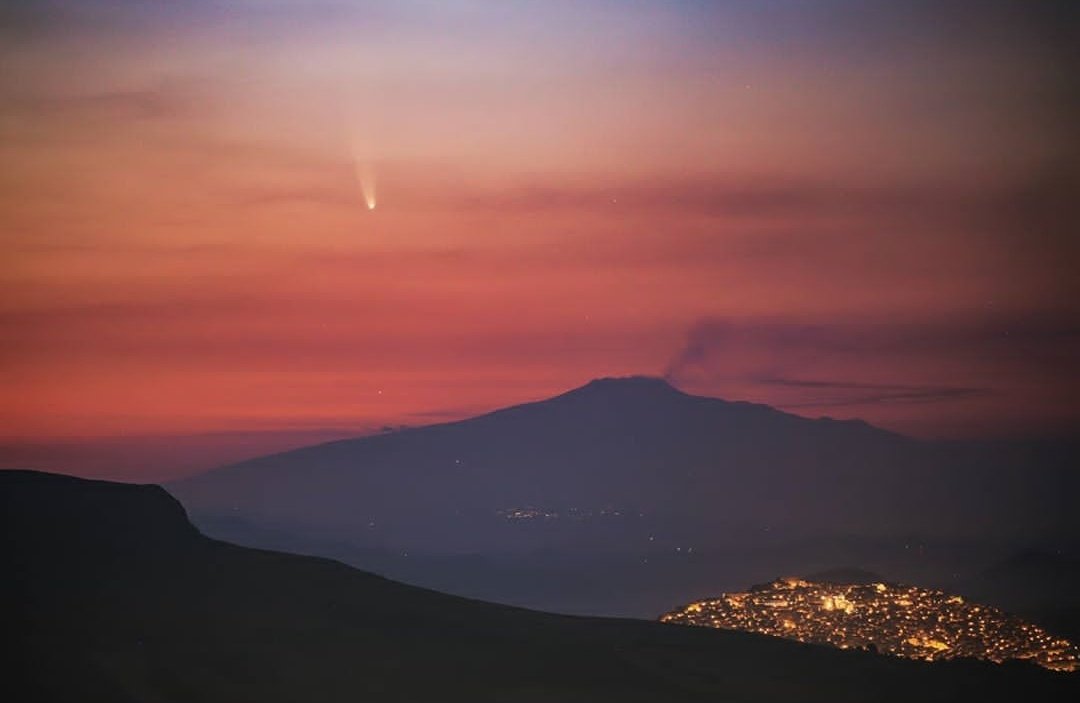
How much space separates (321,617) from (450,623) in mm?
4801

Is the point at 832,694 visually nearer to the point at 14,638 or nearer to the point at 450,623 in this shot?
the point at 450,623

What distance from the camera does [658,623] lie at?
190 feet

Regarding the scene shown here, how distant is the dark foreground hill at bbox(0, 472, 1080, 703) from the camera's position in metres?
42.1

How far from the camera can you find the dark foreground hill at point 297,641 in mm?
42094

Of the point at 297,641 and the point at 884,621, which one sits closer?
the point at 297,641

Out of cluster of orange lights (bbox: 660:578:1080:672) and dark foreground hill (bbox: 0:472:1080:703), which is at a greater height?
dark foreground hill (bbox: 0:472:1080:703)

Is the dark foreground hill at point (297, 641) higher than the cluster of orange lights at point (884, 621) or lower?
higher

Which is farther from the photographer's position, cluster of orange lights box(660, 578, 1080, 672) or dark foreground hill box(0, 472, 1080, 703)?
cluster of orange lights box(660, 578, 1080, 672)

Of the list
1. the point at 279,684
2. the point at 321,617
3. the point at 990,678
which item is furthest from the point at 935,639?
the point at 279,684

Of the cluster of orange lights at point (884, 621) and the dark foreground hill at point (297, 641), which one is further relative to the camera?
the cluster of orange lights at point (884, 621)

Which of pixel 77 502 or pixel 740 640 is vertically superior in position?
pixel 77 502

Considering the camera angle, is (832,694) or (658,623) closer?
(832,694)

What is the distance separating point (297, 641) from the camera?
153 ft

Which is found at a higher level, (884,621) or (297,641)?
(297,641)
